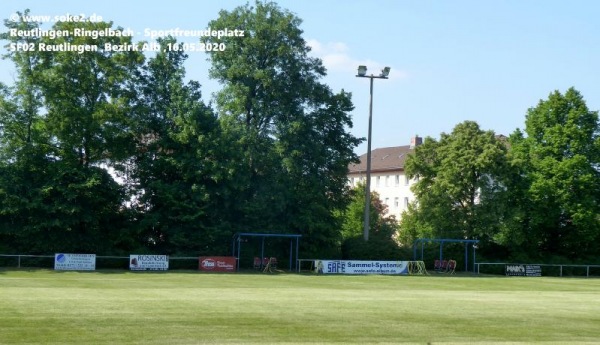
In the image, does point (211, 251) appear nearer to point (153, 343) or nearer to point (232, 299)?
point (232, 299)

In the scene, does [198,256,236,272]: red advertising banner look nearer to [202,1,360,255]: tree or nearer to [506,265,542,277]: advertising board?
[202,1,360,255]: tree

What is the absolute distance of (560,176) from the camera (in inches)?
2589

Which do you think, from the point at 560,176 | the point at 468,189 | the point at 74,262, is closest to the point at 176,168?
the point at 74,262

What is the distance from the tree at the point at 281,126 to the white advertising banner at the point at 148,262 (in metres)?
7.53

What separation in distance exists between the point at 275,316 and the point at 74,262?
31020mm

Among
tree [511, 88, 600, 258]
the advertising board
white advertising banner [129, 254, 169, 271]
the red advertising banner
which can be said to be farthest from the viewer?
tree [511, 88, 600, 258]

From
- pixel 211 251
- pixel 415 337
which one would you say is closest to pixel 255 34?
pixel 211 251

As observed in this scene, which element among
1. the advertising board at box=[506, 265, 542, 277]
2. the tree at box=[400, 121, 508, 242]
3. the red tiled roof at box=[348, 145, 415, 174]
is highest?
the red tiled roof at box=[348, 145, 415, 174]

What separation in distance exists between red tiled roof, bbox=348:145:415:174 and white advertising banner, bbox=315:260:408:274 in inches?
2370

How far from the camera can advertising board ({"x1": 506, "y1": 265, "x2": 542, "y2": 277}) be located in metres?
62.0

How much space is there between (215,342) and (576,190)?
5409cm

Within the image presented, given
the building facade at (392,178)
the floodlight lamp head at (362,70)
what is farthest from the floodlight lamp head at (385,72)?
the building facade at (392,178)

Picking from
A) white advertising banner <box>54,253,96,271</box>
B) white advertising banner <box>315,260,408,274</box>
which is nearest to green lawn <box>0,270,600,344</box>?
white advertising banner <box>54,253,96,271</box>

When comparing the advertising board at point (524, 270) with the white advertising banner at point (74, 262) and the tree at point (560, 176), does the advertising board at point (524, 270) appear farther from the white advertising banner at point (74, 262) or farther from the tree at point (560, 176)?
the white advertising banner at point (74, 262)
